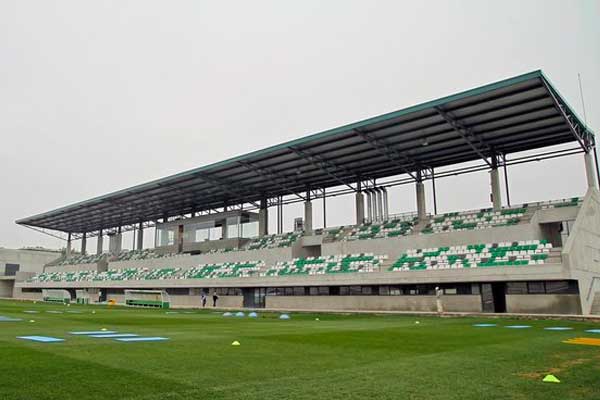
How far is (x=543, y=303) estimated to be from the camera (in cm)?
3030

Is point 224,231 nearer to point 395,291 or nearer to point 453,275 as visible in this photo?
point 395,291

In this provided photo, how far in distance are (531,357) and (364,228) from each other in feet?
134

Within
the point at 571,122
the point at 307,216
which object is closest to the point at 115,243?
the point at 307,216

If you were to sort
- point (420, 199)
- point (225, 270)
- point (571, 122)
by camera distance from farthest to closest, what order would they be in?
point (225, 270), point (420, 199), point (571, 122)

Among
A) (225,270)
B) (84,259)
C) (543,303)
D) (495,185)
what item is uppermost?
(495,185)

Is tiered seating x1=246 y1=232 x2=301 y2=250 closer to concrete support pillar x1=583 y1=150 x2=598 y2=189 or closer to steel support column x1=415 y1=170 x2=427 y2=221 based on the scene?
steel support column x1=415 y1=170 x2=427 y2=221

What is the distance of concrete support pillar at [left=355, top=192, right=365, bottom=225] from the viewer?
54.7 m

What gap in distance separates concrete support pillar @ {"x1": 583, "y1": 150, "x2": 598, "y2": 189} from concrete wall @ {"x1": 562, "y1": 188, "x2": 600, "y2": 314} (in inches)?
32.7

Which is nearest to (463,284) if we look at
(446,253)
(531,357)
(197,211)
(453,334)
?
(446,253)

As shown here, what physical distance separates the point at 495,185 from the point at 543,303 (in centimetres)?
1698

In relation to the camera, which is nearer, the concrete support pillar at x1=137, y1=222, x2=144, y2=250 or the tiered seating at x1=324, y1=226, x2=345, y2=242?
the tiered seating at x1=324, y1=226, x2=345, y2=242

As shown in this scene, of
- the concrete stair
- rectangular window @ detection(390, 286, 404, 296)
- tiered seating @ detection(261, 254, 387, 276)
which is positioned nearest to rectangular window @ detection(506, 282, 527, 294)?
the concrete stair

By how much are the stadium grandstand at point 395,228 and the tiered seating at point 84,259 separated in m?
13.9

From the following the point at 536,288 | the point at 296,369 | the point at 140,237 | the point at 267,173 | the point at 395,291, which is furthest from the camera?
the point at 140,237
